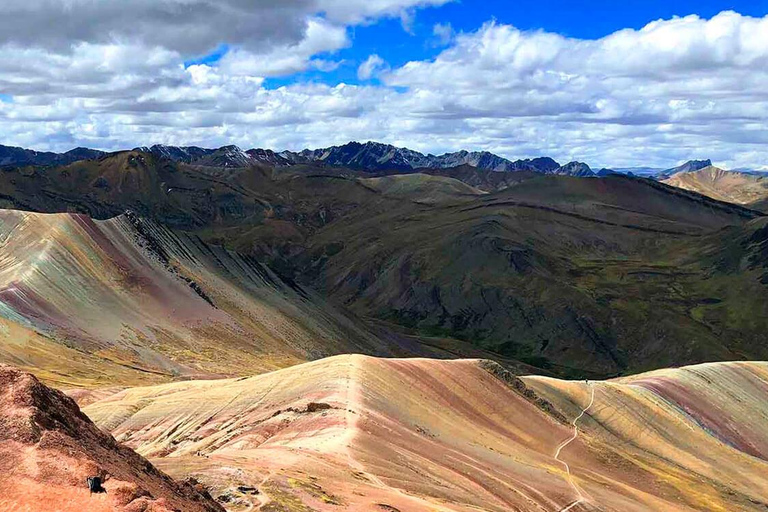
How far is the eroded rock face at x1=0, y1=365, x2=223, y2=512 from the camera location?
2527cm

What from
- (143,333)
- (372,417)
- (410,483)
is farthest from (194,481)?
(143,333)

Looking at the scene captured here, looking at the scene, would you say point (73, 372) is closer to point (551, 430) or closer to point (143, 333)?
point (143, 333)

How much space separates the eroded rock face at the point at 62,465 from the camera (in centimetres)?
2527

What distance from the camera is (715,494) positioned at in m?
80.8

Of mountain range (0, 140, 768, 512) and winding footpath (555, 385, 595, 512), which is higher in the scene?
mountain range (0, 140, 768, 512)

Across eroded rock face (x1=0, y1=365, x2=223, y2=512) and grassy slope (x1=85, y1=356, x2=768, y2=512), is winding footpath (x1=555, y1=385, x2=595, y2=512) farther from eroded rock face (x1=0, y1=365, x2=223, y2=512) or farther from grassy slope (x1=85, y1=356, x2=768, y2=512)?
eroded rock face (x1=0, y1=365, x2=223, y2=512)

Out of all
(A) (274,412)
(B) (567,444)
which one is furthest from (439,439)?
(B) (567,444)

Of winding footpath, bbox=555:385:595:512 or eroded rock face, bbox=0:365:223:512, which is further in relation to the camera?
winding footpath, bbox=555:385:595:512

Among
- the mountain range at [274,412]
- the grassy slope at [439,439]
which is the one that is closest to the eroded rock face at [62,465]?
the mountain range at [274,412]

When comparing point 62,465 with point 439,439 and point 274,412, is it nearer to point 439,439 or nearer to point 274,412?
point 274,412

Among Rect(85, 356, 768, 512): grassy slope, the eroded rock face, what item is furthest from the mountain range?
Rect(85, 356, 768, 512): grassy slope

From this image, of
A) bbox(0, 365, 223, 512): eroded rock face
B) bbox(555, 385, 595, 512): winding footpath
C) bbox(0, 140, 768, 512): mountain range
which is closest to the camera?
bbox(0, 365, 223, 512): eroded rock face

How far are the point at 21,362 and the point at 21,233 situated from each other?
5007 cm

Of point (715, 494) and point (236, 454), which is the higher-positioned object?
point (236, 454)
